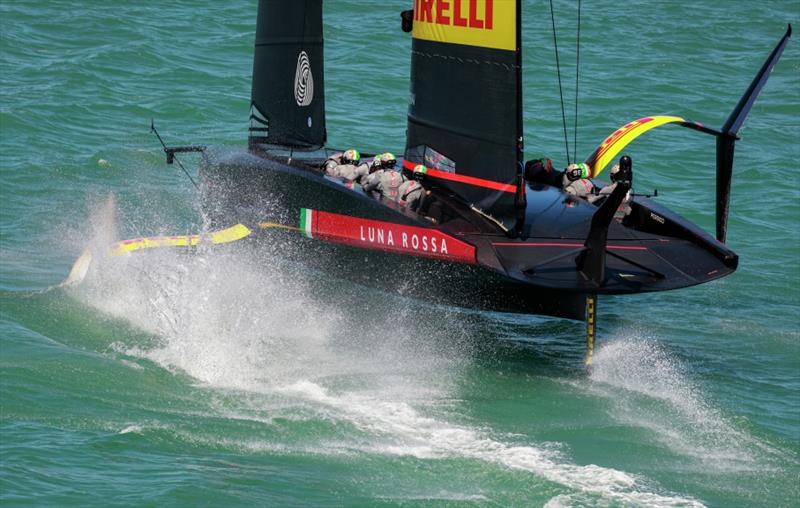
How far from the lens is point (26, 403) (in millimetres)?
9727

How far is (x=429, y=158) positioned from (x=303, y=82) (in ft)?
11.6

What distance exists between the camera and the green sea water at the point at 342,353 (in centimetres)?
877

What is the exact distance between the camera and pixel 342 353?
11.5 metres

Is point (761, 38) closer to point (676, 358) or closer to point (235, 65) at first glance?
point (235, 65)

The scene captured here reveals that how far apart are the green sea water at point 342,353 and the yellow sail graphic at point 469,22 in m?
2.64

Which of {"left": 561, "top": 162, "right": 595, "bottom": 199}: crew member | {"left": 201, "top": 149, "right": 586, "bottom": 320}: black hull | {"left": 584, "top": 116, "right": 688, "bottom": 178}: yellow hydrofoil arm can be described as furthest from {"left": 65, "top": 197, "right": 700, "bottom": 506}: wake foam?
{"left": 584, "top": 116, "right": 688, "bottom": 178}: yellow hydrofoil arm

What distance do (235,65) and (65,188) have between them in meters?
6.65

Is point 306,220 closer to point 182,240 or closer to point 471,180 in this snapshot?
point 182,240

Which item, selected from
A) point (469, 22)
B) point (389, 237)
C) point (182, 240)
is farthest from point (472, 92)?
point (182, 240)

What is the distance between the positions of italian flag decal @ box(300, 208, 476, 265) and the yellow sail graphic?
65.8 inches

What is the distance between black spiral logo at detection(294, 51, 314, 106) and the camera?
14844 mm

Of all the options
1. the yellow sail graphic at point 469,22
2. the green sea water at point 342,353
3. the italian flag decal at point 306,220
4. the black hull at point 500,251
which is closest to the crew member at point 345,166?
the black hull at point 500,251

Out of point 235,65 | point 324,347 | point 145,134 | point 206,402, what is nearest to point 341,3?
point 235,65

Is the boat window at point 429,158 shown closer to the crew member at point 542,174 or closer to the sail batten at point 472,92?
the sail batten at point 472,92
